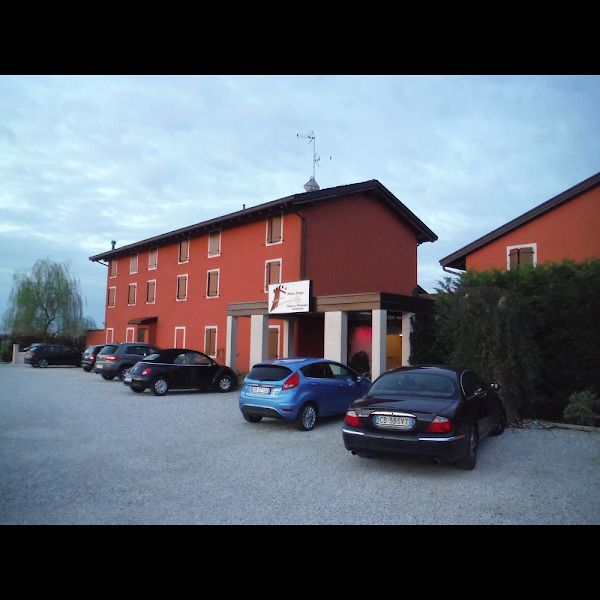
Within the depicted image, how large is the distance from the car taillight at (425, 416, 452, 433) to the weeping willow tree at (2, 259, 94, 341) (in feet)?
143

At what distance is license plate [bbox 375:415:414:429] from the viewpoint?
6.78 m

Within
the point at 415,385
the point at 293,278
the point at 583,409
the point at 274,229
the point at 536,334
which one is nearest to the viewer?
the point at 415,385

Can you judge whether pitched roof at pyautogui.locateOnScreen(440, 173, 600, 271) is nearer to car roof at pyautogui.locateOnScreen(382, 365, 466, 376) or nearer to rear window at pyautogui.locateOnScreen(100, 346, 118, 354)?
car roof at pyautogui.locateOnScreen(382, 365, 466, 376)

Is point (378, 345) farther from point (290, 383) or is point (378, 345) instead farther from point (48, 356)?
point (48, 356)

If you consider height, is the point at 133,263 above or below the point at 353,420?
above

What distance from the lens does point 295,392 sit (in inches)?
396

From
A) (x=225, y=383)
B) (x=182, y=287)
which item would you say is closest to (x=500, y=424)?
(x=225, y=383)

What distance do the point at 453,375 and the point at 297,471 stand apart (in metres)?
2.71

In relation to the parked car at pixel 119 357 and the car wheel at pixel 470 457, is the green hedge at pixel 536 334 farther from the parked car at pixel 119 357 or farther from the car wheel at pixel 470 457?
the parked car at pixel 119 357

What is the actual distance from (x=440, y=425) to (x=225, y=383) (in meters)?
12.2

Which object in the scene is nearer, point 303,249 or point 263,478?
point 263,478

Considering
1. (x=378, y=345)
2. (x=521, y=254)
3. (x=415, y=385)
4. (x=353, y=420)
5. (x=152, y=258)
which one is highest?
(x=152, y=258)

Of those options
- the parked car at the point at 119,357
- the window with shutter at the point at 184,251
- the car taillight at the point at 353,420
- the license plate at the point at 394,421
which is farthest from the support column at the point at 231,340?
the license plate at the point at 394,421

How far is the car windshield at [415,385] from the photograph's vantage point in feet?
24.4
